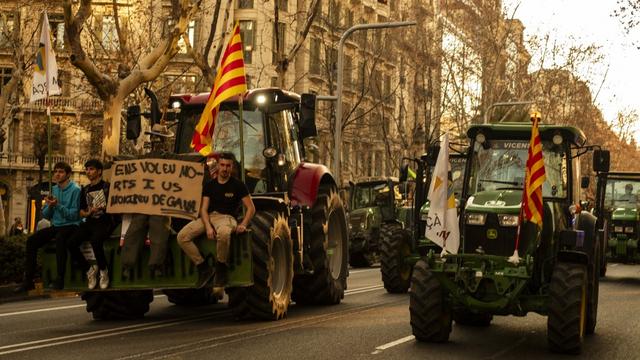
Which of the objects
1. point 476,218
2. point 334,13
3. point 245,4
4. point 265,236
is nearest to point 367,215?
point 334,13

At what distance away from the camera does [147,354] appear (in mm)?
12039

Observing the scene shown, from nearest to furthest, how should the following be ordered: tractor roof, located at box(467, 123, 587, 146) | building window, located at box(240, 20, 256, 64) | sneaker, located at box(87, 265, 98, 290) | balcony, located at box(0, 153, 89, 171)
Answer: sneaker, located at box(87, 265, 98, 290) < tractor roof, located at box(467, 123, 587, 146) < balcony, located at box(0, 153, 89, 171) < building window, located at box(240, 20, 256, 64)

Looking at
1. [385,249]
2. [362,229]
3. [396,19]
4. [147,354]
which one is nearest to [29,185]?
[396,19]

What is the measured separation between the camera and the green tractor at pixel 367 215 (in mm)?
34469

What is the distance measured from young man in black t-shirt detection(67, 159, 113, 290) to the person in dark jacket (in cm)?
12

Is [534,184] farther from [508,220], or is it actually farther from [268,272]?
[268,272]

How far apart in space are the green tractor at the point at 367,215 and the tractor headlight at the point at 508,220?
63.5ft

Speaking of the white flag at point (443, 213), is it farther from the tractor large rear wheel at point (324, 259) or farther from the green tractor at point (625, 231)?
the green tractor at point (625, 231)

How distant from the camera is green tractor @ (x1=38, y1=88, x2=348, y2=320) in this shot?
1509 centimetres

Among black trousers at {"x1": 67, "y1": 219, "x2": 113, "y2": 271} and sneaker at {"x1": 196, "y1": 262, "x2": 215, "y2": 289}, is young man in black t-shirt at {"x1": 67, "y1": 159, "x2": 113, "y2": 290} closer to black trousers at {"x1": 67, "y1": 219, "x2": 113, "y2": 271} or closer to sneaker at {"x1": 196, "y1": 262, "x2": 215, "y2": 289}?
black trousers at {"x1": 67, "y1": 219, "x2": 113, "y2": 271}

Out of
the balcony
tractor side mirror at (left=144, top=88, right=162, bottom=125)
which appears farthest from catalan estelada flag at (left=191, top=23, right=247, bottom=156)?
the balcony

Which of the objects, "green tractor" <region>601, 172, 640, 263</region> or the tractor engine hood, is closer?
the tractor engine hood

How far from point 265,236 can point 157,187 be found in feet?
4.71

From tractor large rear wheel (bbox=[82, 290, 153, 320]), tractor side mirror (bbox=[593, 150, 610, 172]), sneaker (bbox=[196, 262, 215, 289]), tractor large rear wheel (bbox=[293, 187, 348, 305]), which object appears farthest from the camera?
tractor large rear wheel (bbox=[293, 187, 348, 305])
